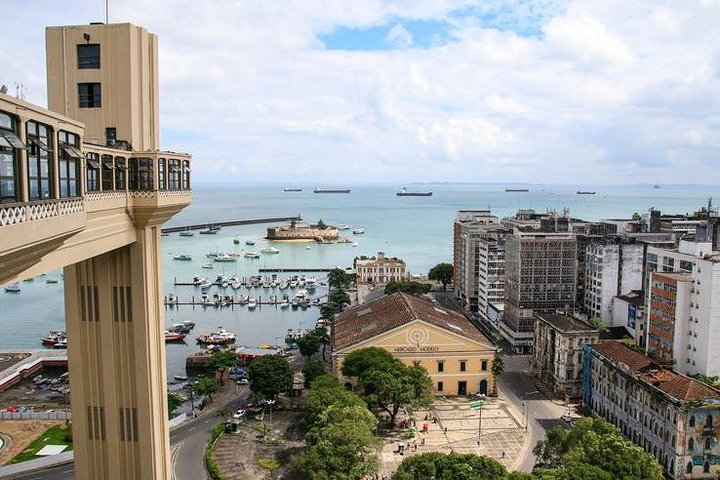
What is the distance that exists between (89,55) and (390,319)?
31.6 meters

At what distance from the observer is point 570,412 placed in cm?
3697

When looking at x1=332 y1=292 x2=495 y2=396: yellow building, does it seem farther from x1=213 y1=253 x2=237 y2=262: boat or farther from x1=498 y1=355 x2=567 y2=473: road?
x1=213 y1=253 x2=237 y2=262: boat

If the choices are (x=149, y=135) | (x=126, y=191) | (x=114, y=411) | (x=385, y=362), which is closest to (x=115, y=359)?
(x=114, y=411)

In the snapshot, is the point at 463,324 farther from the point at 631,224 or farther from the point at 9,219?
the point at 9,219

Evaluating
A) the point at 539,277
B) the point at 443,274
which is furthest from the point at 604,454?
the point at 443,274

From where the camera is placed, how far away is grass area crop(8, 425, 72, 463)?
31.1 meters

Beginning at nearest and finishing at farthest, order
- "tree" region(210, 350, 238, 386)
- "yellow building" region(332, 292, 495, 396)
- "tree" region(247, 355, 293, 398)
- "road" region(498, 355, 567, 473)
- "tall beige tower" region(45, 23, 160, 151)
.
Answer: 1. "tall beige tower" region(45, 23, 160, 151)
2. "road" region(498, 355, 567, 473)
3. "tree" region(247, 355, 293, 398)
4. "yellow building" region(332, 292, 495, 396)
5. "tree" region(210, 350, 238, 386)

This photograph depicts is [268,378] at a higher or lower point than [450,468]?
lower

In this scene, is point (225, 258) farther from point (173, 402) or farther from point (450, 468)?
point (450, 468)

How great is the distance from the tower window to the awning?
7.00 metres

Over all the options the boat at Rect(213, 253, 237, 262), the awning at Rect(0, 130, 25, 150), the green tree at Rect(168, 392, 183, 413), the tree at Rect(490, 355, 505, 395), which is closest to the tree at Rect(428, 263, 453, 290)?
the tree at Rect(490, 355, 505, 395)

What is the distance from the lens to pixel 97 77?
13.2 m

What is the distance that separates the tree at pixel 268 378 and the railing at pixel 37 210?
96.9ft

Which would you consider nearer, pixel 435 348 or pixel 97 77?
pixel 97 77
